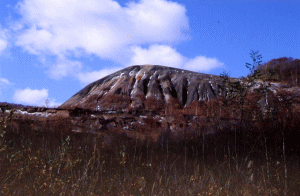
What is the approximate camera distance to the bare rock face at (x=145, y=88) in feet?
38.6

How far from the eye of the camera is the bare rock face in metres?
11.8

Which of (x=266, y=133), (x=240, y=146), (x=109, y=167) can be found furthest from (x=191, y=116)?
(x=109, y=167)

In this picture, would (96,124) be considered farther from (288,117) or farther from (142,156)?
(288,117)

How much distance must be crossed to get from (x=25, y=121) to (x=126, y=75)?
6.96 meters

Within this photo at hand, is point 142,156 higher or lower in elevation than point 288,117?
lower

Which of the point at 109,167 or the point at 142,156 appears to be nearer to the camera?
the point at 109,167

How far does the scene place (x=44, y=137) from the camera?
705 centimetres

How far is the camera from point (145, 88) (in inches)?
501

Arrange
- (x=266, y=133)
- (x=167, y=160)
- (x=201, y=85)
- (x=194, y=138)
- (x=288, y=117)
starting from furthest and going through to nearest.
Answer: (x=201, y=85)
(x=288, y=117)
(x=266, y=133)
(x=194, y=138)
(x=167, y=160)

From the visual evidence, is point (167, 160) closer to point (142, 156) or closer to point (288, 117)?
point (142, 156)

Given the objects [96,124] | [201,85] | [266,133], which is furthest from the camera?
[201,85]

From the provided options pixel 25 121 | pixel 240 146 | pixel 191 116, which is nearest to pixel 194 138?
pixel 191 116

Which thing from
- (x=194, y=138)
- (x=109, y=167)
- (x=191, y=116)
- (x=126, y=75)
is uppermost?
(x=126, y=75)

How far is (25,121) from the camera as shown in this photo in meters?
7.48
